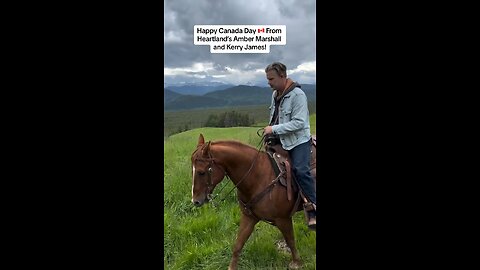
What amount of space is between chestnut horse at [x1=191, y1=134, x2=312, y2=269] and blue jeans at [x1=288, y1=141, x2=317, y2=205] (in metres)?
0.11

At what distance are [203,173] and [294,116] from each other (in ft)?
2.00

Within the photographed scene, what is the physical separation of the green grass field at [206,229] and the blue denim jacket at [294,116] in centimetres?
7

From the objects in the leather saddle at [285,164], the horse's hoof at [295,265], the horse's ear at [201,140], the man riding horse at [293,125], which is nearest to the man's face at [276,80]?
the man riding horse at [293,125]

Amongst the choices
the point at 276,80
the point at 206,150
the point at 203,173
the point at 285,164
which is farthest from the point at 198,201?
the point at 276,80

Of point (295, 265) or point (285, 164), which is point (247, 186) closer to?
point (285, 164)

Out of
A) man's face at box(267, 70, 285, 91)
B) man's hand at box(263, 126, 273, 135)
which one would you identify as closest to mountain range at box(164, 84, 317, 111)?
man's face at box(267, 70, 285, 91)

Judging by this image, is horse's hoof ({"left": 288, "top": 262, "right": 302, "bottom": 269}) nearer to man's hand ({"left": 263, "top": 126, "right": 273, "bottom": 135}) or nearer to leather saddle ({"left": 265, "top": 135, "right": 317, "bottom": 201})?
leather saddle ({"left": 265, "top": 135, "right": 317, "bottom": 201})

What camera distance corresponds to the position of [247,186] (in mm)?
3182

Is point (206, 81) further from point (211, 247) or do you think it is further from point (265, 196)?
point (211, 247)

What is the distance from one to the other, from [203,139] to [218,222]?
19.7 inches

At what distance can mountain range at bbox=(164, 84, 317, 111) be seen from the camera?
319cm

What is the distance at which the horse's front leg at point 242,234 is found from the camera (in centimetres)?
312

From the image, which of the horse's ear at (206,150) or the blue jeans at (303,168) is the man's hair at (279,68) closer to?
the blue jeans at (303,168)

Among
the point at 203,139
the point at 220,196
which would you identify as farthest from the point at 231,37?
the point at 220,196
